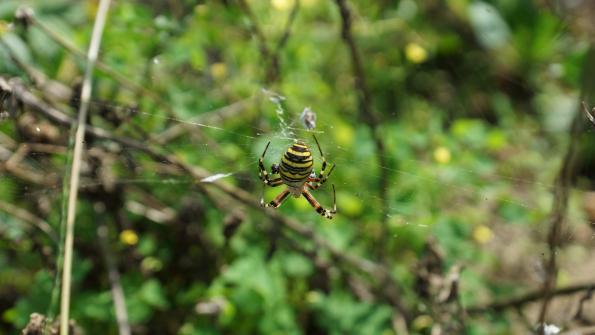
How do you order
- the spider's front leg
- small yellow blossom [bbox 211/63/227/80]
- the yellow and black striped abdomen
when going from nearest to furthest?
1. the yellow and black striped abdomen
2. the spider's front leg
3. small yellow blossom [bbox 211/63/227/80]

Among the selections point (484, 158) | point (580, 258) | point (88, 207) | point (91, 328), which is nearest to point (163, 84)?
point (88, 207)

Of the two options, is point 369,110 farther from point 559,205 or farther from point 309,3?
point 309,3

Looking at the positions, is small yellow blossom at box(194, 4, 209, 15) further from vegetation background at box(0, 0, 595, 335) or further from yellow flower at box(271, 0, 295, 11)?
yellow flower at box(271, 0, 295, 11)

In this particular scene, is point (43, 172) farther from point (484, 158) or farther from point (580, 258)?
point (580, 258)

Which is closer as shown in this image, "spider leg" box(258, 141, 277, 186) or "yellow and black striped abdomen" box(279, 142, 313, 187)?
"yellow and black striped abdomen" box(279, 142, 313, 187)

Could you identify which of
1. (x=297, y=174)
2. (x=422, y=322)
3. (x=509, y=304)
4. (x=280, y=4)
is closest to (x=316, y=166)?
(x=297, y=174)

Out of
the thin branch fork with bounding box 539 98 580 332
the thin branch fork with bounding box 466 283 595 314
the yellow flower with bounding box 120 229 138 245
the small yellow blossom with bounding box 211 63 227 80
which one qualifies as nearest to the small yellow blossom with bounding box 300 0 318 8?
the small yellow blossom with bounding box 211 63 227 80
